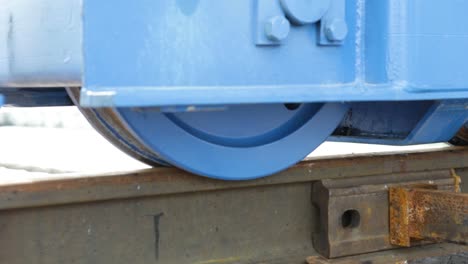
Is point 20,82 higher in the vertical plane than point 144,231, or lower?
higher

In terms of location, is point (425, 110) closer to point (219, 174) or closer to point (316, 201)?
point (316, 201)

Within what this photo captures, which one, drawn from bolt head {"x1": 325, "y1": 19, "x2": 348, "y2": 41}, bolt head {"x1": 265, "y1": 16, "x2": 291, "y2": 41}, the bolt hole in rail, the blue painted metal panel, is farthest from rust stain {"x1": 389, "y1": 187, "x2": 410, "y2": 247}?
bolt head {"x1": 265, "y1": 16, "x2": 291, "y2": 41}

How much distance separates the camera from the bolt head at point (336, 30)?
186 centimetres

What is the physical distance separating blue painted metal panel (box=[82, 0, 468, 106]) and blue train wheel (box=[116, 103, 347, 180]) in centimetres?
47

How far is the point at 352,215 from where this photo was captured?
2.71 meters

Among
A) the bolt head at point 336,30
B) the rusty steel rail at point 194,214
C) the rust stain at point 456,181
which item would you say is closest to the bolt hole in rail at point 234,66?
the bolt head at point 336,30

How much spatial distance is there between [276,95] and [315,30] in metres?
0.23

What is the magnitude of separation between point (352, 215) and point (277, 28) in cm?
117

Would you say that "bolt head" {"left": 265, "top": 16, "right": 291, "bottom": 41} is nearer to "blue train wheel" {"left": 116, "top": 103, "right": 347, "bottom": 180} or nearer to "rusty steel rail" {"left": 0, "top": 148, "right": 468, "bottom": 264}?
"blue train wheel" {"left": 116, "top": 103, "right": 347, "bottom": 180}

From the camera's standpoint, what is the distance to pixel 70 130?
1581cm

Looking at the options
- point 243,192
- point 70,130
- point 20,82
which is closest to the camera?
point 20,82

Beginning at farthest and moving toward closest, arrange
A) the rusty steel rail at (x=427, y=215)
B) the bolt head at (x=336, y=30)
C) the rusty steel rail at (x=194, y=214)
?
the rusty steel rail at (x=427, y=215)
the rusty steel rail at (x=194, y=214)
the bolt head at (x=336, y=30)

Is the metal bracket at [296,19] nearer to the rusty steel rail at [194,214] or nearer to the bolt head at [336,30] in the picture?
the bolt head at [336,30]

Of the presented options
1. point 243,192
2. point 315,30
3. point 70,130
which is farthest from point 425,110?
point 70,130
